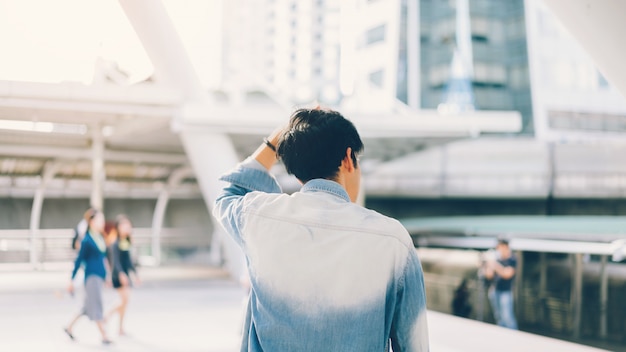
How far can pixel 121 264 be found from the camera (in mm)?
9727

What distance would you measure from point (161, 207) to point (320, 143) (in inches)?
859

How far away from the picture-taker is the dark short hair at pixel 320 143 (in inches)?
65.9

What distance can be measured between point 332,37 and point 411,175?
195 ft

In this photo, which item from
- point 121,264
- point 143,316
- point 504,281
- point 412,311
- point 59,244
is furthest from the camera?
point 59,244

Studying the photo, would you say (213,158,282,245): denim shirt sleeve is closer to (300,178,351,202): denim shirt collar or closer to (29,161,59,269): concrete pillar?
(300,178,351,202): denim shirt collar

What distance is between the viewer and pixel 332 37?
308ft

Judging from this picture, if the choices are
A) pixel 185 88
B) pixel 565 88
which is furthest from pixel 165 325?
pixel 565 88

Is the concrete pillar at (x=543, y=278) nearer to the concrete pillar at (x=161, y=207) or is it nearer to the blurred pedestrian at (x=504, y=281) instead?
the blurred pedestrian at (x=504, y=281)

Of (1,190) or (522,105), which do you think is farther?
(522,105)

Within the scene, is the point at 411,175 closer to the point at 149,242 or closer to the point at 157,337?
the point at 149,242

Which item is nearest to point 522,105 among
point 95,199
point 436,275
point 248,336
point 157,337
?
point 436,275

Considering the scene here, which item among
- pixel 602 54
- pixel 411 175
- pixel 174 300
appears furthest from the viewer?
pixel 411 175

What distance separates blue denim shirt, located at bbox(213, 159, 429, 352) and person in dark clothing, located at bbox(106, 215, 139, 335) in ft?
26.6

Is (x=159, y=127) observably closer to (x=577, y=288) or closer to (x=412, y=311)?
(x=577, y=288)
